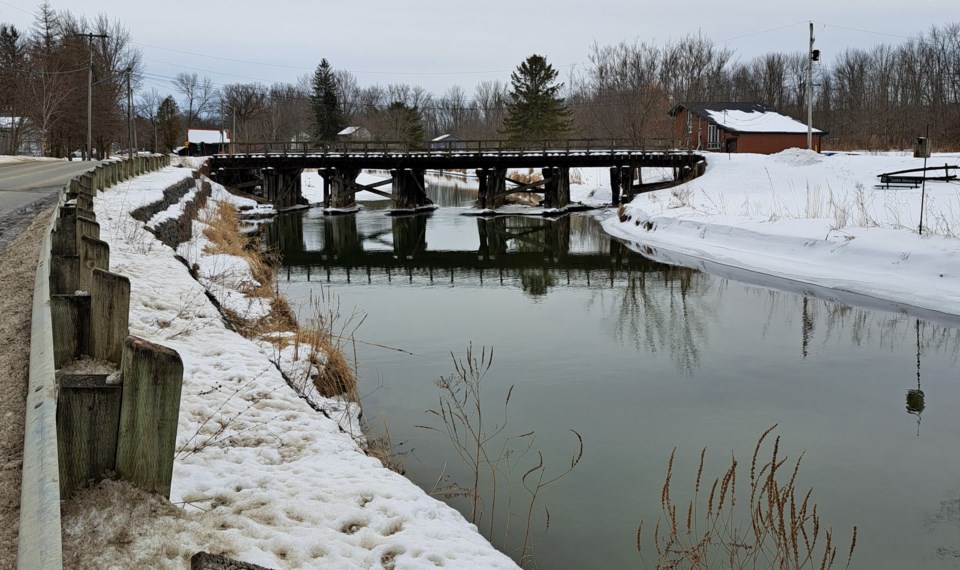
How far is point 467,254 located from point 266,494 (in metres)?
19.4

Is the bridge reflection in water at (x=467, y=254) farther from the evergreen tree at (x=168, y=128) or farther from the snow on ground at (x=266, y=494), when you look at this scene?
the evergreen tree at (x=168, y=128)

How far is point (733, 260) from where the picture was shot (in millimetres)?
20078

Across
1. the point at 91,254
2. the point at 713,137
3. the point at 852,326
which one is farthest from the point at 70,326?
the point at 713,137

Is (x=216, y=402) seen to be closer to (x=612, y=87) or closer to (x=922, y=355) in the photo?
(x=922, y=355)

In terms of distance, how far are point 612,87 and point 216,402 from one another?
7061cm

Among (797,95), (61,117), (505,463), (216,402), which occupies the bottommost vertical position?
(505,463)

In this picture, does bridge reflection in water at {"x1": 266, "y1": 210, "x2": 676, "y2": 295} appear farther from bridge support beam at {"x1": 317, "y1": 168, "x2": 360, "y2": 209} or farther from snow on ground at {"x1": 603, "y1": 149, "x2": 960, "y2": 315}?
bridge support beam at {"x1": 317, "y1": 168, "x2": 360, "y2": 209}

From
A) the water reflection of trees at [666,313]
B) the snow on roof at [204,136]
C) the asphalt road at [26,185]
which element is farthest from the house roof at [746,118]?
the snow on roof at [204,136]

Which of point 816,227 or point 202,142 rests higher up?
point 202,142

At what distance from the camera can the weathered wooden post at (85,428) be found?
10.8 feet

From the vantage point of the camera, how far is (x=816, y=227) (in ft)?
Answer: 66.5

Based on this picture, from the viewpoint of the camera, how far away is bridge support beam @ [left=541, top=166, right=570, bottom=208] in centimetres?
3931

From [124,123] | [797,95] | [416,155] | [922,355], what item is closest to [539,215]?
[416,155]

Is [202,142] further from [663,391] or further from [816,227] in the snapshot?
[663,391]
